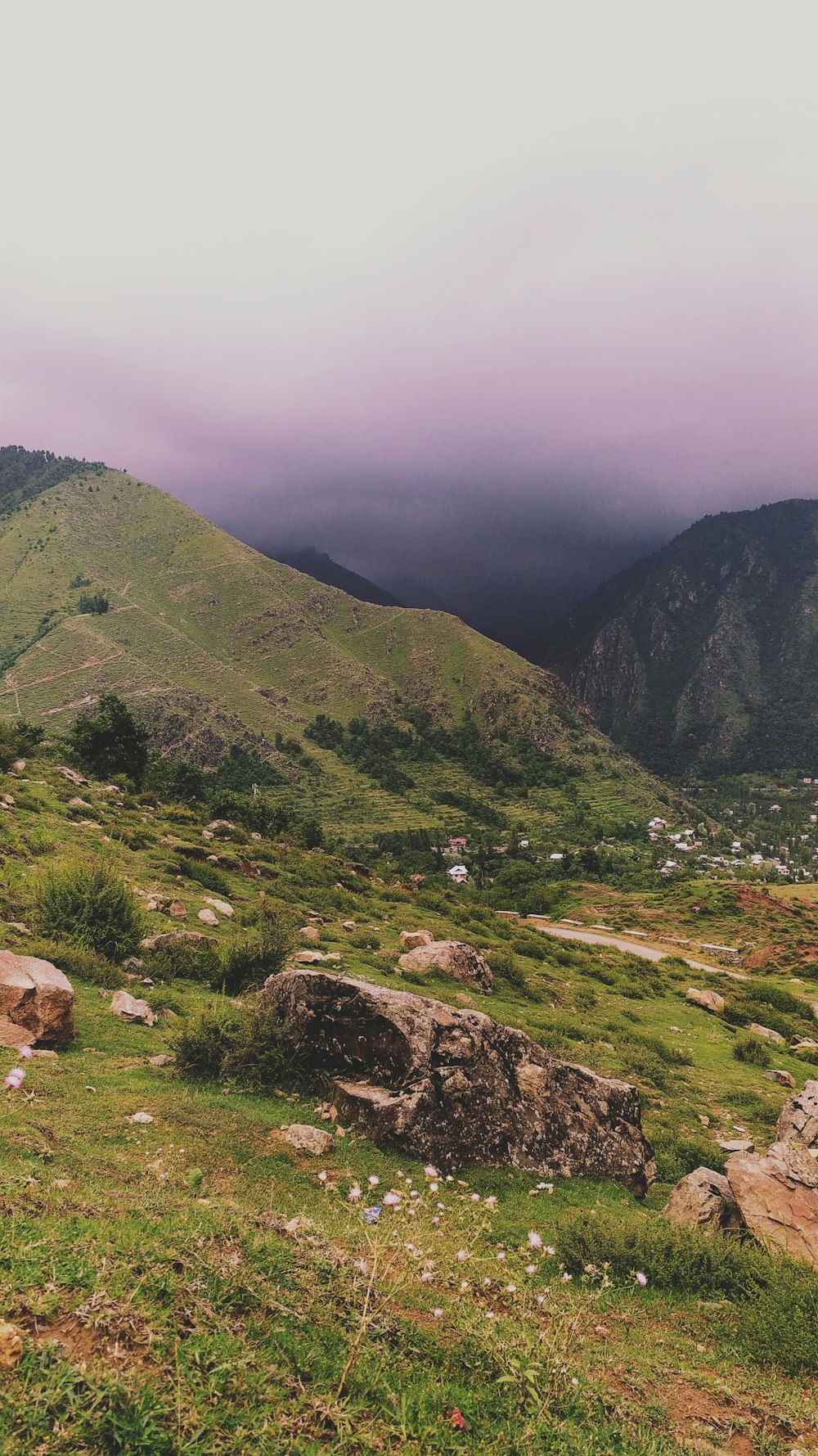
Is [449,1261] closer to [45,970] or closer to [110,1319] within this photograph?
[110,1319]

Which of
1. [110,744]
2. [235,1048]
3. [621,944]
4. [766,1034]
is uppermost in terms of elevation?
[235,1048]

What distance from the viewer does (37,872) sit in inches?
595

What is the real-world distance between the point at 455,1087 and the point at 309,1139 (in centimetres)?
232

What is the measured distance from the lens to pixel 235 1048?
9.27m

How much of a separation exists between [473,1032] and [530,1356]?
5.41 m

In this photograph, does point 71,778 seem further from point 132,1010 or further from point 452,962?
point 132,1010

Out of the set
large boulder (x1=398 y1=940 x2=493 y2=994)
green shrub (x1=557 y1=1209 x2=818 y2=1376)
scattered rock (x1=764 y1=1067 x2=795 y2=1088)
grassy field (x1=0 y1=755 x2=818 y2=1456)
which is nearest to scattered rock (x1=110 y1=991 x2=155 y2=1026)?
grassy field (x1=0 y1=755 x2=818 y2=1456)

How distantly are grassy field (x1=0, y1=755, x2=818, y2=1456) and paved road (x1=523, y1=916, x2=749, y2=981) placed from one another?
3421 cm

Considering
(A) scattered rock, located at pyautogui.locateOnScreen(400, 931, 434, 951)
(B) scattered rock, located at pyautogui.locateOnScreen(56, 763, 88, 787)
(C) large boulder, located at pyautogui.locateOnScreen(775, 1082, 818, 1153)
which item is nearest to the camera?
(C) large boulder, located at pyautogui.locateOnScreen(775, 1082, 818, 1153)

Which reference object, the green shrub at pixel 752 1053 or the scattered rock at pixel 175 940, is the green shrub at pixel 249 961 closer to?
the scattered rock at pixel 175 940

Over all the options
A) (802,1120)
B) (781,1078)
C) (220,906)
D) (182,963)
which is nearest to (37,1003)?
(182,963)

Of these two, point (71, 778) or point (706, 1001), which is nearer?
point (706, 1001)

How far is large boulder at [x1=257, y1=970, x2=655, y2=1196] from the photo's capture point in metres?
8.58

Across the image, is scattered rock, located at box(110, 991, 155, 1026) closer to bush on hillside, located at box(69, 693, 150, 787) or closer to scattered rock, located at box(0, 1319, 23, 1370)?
scattered rock, located at box(0, 1319, 23, 1370)
